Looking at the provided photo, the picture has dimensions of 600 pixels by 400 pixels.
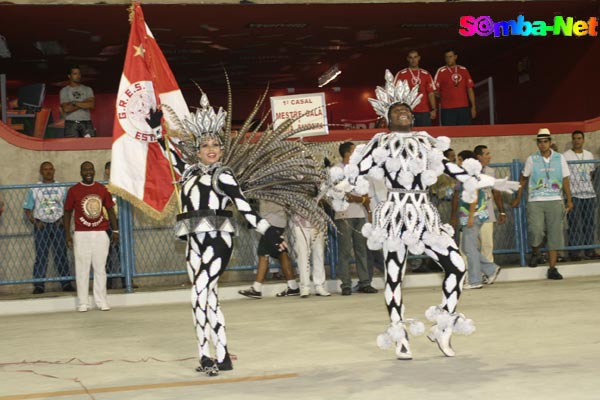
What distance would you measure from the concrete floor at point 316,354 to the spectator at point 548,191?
1.92 metres

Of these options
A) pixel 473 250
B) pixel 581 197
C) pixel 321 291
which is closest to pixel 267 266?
pixel 321 291

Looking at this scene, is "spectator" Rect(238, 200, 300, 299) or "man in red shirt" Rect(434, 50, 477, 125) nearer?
"spectator" Rect(238, 200, 300, 299)

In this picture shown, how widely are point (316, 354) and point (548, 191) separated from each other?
23.9ft

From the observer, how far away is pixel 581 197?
50.4 ft

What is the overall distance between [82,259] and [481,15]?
10.9 meters

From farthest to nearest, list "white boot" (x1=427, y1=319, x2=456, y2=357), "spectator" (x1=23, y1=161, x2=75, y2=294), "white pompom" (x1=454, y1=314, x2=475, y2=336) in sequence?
"spectator" (x1=23, y1=161, x2=75, y2=294) < "white boot" (x1=427, y1=319, x2=456, y2=357) < "white pompom" (x1=454, y1=314, x2=475, y2=336)

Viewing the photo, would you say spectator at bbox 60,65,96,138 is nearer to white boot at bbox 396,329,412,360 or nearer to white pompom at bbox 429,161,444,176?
white pompom at bbox 429,161,444,176

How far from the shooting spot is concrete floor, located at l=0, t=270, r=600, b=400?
20.9 feet

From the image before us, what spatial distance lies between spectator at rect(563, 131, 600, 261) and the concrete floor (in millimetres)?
3278

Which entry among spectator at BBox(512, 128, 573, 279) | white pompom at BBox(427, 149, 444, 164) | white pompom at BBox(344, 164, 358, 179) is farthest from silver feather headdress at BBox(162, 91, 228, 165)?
spectator at BBox(512, 128, 573, 279)

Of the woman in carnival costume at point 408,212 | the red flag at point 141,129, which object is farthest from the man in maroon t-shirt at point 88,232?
the woman in carnival costume at point 408,212

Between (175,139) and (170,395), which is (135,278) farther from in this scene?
(170,395)

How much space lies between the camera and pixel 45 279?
542 inches

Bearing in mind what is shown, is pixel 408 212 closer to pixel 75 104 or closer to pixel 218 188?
pixel 218 188
